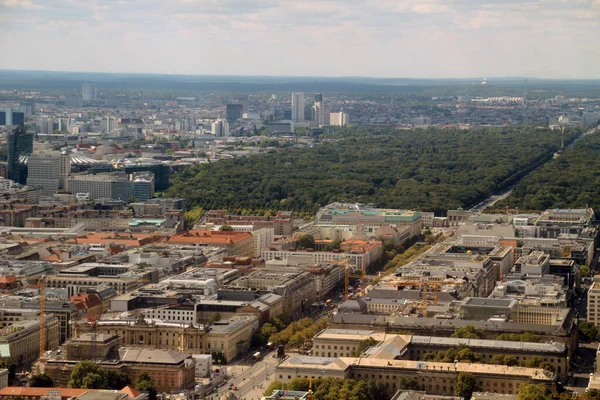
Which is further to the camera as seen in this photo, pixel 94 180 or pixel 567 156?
pixel 567 156

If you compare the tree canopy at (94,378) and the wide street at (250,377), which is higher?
the tree canopy at (94,378)

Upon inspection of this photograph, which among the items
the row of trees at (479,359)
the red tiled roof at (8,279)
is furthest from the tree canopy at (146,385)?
the red tiled roof at (8,279)

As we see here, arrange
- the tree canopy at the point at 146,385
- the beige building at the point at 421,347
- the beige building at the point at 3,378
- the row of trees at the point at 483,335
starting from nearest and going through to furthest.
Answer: the tree canopy at the point at 146,385, the beige building at the point at 3,378, the beige building at the point at 421,347, the row of trees at the point at 483,335

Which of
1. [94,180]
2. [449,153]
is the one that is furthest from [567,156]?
[94,180]

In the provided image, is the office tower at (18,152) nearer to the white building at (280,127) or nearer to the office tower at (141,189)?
the office tower at (141,189)

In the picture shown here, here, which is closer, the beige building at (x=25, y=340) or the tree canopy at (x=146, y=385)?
the tree canopy at (x=146, y=385)

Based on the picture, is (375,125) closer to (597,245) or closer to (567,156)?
(567,156)

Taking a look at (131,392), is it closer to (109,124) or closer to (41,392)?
(41,392)
